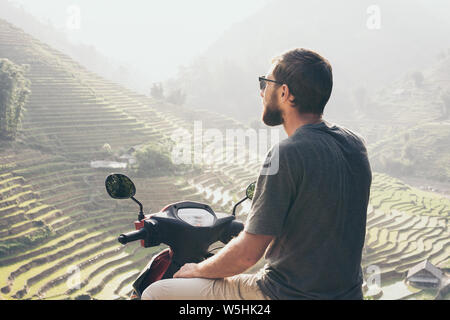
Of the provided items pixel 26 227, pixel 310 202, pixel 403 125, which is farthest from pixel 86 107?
pixel 403 125

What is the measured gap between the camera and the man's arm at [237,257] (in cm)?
119

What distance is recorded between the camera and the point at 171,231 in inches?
57.6

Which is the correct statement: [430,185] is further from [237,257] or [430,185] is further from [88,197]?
[237,257]

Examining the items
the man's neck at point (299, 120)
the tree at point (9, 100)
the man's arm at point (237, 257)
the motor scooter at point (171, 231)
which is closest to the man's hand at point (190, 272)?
the man's arm at point (237, 257)

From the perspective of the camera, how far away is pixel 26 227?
1231cm

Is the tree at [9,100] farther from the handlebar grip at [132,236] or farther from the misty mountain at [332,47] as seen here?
the misty mountain at [332,47]

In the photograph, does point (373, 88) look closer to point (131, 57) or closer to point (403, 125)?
point (403, 125)

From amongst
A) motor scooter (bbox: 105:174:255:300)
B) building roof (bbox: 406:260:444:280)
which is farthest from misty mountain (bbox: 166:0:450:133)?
motor scooter (bbox: 105:174:255:300)

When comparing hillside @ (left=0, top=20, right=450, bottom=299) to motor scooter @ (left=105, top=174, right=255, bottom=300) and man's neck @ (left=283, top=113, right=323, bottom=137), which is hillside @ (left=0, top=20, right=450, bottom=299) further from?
man's neck @ (left=283, top=113, right=323, bottom=137)

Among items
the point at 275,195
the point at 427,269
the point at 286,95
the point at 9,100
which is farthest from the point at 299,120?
the point at 9,100

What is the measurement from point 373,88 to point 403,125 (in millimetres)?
Result: 21054

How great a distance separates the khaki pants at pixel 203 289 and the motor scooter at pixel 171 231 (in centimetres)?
17

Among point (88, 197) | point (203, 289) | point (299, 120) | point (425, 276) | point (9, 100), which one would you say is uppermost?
point (9, 100)

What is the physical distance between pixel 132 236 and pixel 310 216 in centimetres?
56
